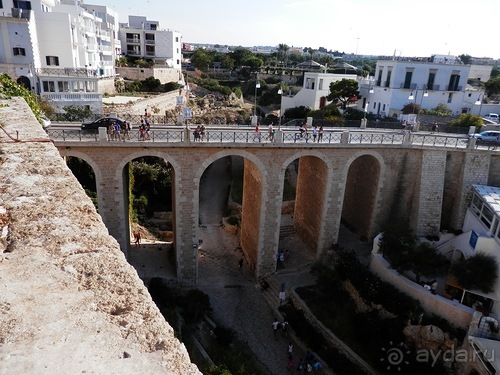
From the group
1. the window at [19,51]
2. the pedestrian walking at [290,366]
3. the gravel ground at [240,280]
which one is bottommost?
the pedestrian walking at [290,366]

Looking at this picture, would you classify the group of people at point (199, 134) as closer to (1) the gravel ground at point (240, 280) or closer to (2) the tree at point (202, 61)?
(1) the gravel ground at point (240, 280)

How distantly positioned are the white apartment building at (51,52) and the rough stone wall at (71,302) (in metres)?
31.9

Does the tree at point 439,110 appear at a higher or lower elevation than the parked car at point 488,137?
higher

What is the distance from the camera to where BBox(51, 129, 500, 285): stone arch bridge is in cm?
1848

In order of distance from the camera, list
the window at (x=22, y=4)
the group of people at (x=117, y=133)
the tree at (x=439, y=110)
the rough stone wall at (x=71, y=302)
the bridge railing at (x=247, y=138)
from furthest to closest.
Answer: the tree at (x=439, y=110), the window at (x=22, y=4), the group of people at (x=117, y=133), the bridge railing at (x=247, y=138), the rough stone wall at (x=71, y=302)

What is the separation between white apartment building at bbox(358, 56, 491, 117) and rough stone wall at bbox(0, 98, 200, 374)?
1491 inches

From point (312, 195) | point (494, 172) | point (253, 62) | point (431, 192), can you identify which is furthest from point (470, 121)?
point (253, 62)

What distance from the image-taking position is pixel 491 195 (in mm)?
19969

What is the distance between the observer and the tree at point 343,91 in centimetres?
4234

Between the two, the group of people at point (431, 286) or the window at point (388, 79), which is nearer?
the group of people at point (431, 286)

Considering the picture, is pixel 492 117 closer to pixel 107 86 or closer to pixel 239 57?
pixel 107 86

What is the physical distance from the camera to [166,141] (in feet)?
60.0

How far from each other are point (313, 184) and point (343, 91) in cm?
2279

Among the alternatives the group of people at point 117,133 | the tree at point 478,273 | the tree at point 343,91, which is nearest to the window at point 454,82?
the tree at point 343,91
